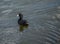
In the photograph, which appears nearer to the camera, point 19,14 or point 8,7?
point 19,14

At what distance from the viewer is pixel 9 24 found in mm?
12945

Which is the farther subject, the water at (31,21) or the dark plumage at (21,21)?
the dark plumage at (21,21)

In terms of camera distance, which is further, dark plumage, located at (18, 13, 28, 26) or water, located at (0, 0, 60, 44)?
dark plumage, located at (18, 13, 28, 26)

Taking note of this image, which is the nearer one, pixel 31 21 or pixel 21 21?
pixel 31 21

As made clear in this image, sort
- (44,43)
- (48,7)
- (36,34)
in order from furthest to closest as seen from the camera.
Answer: (48,7) < (36,34) < (44,43)

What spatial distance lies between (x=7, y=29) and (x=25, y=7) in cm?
308

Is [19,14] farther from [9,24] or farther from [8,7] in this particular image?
[8,7]

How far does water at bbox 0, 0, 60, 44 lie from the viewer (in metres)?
11.2

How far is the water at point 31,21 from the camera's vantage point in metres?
11.2

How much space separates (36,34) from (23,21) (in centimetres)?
164

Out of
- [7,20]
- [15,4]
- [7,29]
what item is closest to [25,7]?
[15,4]

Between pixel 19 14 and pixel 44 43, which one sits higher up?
pixel 19 14

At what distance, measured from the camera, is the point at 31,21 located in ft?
42.8

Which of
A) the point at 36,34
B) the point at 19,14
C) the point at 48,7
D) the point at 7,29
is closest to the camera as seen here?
the point at 36,34
